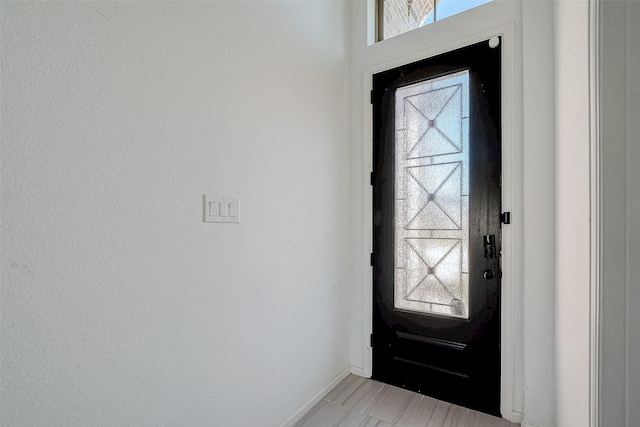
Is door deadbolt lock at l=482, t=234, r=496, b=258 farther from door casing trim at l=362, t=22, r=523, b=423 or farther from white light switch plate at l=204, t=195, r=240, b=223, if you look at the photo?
white light switch plate at l=204, t=195, r=240, b=223

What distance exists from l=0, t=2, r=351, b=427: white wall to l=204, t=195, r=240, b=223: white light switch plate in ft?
0.12

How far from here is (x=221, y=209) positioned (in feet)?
4.37

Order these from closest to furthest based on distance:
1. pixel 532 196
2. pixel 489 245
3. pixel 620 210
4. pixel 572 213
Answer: pixel 620 210 → pixel 572 213 → pixel 532 196 → pixel 489 245

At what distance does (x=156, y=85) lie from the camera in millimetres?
1108

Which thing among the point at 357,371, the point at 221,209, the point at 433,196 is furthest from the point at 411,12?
the point at 357,371

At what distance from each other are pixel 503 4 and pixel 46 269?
253 cm

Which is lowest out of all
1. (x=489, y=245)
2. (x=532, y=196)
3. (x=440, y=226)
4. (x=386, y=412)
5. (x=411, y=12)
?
(x=386, y=412)

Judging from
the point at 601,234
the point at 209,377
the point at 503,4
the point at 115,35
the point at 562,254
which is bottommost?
the point at 209,377

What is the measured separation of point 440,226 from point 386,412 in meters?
1.22

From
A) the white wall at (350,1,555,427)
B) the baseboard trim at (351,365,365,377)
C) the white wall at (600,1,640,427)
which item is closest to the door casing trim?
the white wall at (350,1,555,427)

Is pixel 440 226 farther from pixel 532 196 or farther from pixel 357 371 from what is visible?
pixel 357 371

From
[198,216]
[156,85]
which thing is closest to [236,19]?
[156,85]

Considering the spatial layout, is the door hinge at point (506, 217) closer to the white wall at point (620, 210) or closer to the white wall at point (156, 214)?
the white wall at point (620, 210)

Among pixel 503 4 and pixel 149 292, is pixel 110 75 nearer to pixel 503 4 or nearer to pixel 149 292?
pixel 149 292
